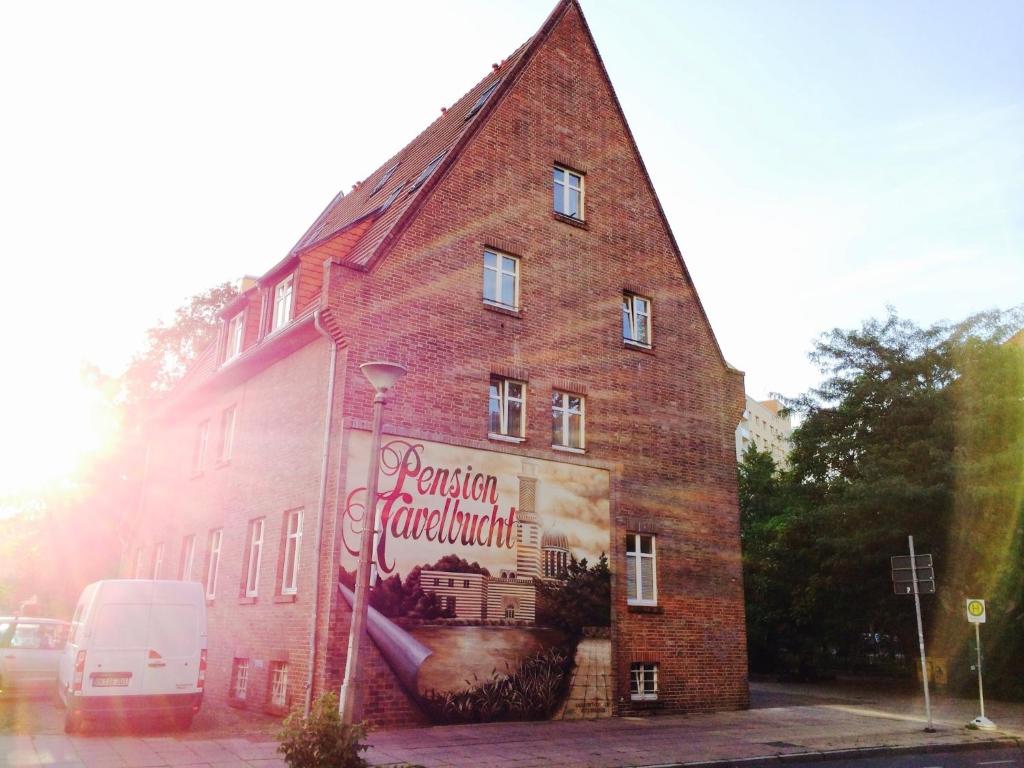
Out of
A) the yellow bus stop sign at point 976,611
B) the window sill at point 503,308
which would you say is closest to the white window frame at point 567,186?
the window sill at point 503,308

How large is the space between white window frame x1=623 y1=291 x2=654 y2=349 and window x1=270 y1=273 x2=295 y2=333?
7.32 m

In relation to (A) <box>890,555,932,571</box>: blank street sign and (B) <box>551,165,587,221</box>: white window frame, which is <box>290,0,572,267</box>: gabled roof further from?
(A) <box>890,555,932,571</box>: blank street sign

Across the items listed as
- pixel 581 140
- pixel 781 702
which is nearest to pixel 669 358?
pixel 581 140

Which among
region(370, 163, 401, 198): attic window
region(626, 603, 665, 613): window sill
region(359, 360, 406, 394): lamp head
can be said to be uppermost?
region(370, 163, 401, 198): attic window

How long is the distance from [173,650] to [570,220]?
37.4 feet

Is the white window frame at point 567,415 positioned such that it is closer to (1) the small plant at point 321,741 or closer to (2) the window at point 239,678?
(2) the window at point 239,678

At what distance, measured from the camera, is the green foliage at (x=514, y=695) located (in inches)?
539

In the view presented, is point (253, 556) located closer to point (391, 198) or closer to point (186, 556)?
point (186, 556)

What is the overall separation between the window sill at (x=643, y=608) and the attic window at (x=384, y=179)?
12284 mm

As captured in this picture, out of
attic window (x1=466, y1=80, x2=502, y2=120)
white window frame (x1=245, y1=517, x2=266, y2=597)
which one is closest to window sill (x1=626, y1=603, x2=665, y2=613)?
white window frame (x1=245, y1=517, x2=266, y2=597)

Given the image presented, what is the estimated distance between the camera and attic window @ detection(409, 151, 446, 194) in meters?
16.9

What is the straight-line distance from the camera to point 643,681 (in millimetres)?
16594

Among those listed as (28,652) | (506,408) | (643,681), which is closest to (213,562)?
(28,652)

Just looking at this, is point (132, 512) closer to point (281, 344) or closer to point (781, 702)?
point (281, 344)
